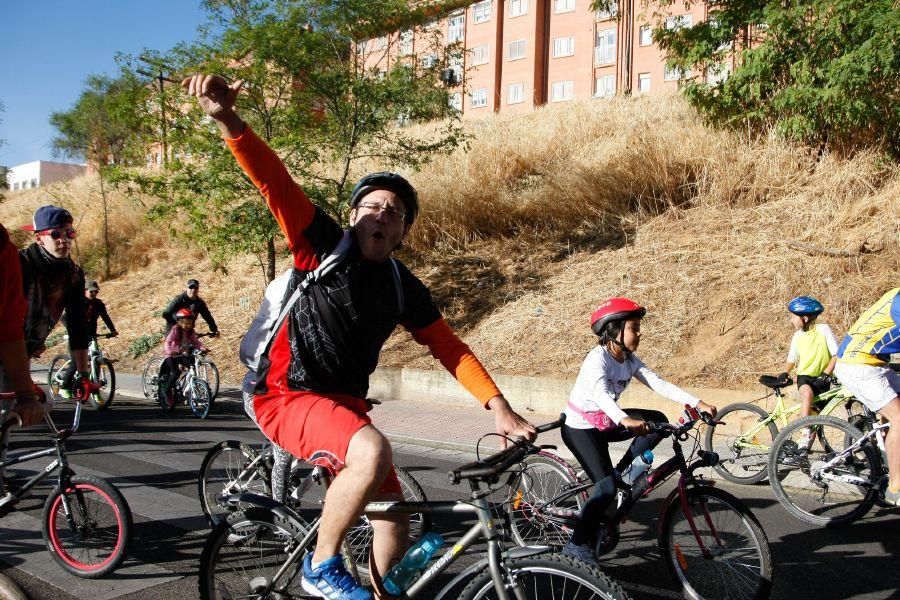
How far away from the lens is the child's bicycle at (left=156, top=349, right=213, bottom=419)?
11.0m

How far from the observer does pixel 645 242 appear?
43.7 feet

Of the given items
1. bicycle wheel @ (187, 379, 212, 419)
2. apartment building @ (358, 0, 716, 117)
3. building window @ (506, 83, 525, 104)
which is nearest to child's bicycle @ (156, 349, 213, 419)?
bicycle wheel @ (187, 379, 212, 419)

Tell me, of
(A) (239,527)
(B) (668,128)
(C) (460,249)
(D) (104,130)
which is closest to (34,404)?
(A) (239,527)

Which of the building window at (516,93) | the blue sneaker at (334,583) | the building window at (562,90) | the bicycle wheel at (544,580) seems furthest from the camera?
the building window at (516,93)

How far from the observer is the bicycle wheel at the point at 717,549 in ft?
12.4

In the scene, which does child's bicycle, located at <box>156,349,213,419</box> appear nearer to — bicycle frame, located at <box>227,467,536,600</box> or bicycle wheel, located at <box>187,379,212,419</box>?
bicycle wheel, located at <box>187,379,212,419</box>

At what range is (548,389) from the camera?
10297mm

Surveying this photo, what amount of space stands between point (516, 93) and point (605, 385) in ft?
156

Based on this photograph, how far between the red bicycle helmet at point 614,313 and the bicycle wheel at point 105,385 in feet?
31.1

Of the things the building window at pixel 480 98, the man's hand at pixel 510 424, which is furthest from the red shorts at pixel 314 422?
the building window at pixel 480 98

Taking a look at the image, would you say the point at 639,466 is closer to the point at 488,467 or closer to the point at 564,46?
the point at 488,467

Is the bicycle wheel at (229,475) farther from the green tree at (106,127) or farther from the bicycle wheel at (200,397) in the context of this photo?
the green tree at (106,127)

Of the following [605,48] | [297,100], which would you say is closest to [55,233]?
[297,100]

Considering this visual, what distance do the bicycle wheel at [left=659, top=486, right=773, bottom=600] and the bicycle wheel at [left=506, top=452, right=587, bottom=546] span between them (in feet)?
2.41
